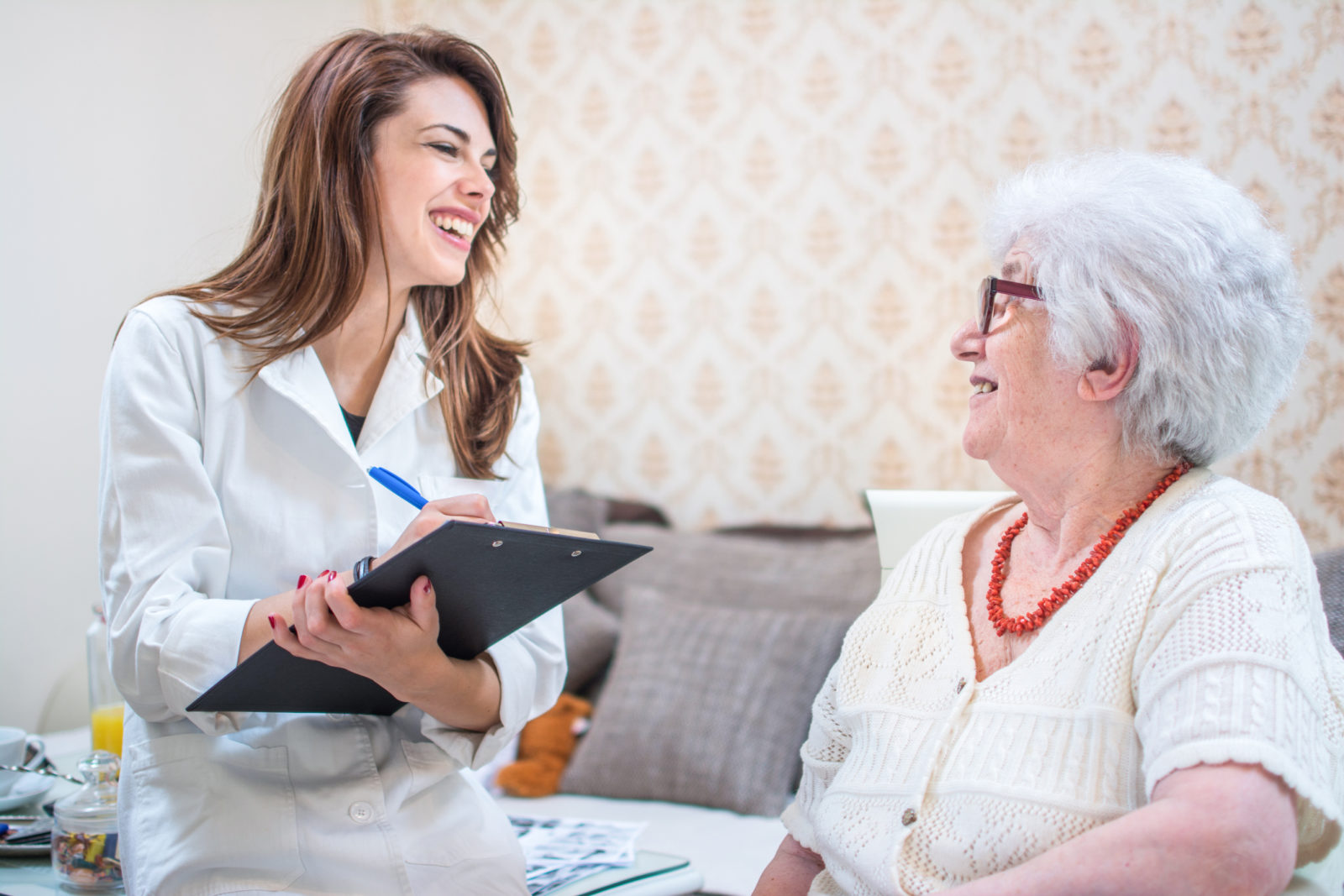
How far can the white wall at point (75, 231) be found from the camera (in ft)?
7.68

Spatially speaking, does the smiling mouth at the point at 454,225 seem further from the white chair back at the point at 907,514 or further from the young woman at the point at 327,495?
the white chair back at the point at 907,514

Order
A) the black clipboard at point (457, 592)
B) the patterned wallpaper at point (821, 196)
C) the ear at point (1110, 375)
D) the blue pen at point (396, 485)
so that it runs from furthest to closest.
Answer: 1. the patterned wallpaper at point (821, 196)
2. the blue pen at point (396, 485)
3. the ear at point (1110, 375)
4. the black clipboard at point (457, 592)

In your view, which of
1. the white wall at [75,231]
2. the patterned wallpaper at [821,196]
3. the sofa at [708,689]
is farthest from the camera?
the patterned wallpaper at [821,196]

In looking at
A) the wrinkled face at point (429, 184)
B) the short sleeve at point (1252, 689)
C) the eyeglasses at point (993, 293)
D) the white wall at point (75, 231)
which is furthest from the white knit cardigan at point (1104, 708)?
the white wall at point (75, 231)

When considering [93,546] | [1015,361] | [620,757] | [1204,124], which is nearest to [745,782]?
[620,757]

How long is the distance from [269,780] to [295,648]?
0.26 meters

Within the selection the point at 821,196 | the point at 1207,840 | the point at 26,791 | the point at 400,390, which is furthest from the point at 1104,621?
the point at 821,196

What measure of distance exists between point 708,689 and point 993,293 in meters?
1.28

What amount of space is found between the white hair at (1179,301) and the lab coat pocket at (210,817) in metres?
1.00

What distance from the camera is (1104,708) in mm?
939

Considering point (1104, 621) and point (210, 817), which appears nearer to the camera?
point (1104, 621)

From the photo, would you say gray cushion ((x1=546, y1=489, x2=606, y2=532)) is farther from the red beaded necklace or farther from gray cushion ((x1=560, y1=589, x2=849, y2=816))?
the red beaded necklace

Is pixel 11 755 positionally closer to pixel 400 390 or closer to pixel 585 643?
pixel 400 390

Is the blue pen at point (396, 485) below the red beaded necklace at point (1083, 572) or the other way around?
the other way around
